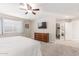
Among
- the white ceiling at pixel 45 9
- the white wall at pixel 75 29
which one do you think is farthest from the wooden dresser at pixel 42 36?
the white wall at pixel 75 29

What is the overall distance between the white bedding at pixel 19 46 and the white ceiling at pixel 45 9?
0.40 m

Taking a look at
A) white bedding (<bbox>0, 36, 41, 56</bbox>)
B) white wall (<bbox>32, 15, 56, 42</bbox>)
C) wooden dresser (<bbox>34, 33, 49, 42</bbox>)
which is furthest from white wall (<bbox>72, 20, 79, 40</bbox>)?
white bedding (<bbox>0, 36, 41, 56</bbox>)

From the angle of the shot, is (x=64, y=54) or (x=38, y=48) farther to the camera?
(x=38, y=48)

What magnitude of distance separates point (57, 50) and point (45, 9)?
26.9 inches

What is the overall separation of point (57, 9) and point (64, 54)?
0.72 meters

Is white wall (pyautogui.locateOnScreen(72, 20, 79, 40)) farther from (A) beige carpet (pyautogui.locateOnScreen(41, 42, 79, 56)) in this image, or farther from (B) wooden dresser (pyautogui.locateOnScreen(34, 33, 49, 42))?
(B) wooden dresser (pyautogui.locateOnScreen(34, 33, 49, 42))

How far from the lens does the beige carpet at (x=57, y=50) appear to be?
1624mm

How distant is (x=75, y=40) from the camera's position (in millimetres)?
1694

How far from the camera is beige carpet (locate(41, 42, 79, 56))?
5.33 feet

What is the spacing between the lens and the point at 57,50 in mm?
1675

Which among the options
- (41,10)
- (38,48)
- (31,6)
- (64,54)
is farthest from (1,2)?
(64,54)

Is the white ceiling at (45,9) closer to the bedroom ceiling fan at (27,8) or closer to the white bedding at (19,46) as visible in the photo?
the bedroom ceiling fan at (27,8)

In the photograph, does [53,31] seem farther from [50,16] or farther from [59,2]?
[59,2]

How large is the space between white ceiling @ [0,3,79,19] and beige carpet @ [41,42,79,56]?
0.51m
